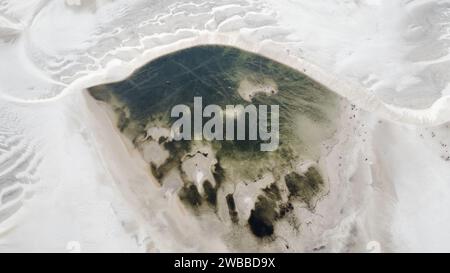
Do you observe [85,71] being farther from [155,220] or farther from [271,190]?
[271,190]

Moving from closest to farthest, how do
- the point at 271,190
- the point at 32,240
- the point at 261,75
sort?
the point at 32,240 → the point at 271,190 → the point at 261,75

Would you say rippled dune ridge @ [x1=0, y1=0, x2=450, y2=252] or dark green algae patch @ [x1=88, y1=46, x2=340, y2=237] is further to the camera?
dark green algae patch @ [x1=88, y1=46, x2=340, y2=237]

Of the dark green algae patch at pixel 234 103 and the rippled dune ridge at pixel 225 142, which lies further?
the dark green algae patch at pixel 234 103

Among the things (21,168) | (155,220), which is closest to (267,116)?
(155,220)

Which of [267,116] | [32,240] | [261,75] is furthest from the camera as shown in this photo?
[261,75]
